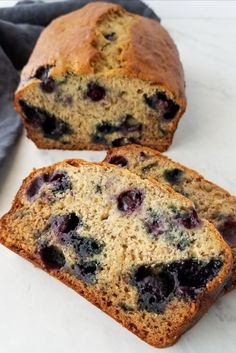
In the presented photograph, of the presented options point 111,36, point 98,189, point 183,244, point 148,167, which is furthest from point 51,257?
point 111,36

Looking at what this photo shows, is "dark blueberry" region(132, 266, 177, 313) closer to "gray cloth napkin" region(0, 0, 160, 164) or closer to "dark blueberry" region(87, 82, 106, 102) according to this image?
"dark blueberry" region(87, 82, 106, 102)

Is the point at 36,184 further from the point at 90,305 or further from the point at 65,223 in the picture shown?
the point at 90,305

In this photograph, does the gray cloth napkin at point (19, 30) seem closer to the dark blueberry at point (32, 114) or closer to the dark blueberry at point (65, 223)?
the dark blueberry at point (32, 114)

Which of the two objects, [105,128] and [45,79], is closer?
[45,79]

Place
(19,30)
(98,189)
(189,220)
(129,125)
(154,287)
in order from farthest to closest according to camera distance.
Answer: (19,30), (129,125), (98,189), (189,220), (154,287)

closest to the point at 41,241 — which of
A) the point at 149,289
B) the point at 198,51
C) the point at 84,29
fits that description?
the point at 149,289

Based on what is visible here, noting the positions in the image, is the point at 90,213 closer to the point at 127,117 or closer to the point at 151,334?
the point at 151,334
